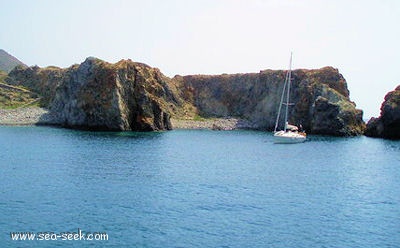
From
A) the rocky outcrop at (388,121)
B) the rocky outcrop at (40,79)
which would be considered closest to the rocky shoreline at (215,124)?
the rocky outcrop at (388,121)

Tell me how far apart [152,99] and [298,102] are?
56.9m

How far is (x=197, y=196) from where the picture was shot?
52.8 meters

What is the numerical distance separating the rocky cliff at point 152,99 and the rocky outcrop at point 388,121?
5720 mm

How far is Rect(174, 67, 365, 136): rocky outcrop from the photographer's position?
494 ft

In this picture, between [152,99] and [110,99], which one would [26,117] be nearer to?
[110,99]

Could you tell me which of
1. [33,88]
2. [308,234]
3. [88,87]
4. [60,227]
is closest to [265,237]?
[308,234]

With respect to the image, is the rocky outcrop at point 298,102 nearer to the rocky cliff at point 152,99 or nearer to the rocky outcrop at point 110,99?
the rocky cliff at point 152,99

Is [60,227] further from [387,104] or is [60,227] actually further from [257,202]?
[387,104]

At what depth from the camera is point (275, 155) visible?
94.9m

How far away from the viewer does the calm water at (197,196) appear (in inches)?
1538

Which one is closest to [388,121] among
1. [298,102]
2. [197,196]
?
[298,102]

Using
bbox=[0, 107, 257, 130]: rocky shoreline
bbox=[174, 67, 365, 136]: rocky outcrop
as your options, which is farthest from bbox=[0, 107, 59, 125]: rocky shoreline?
bbox=[174, 67, 365, 136]: rocky outcrop

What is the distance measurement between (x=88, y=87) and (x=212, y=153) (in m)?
60.9

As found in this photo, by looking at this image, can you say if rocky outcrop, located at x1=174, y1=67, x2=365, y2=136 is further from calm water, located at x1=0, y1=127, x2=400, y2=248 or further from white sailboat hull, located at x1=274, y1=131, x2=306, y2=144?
calm water, located at x1=0, y1=127, x2=400, y2=248
